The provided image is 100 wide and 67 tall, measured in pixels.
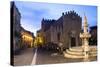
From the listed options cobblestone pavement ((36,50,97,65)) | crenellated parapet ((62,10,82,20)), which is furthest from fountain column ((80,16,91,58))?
cobblestone pavement ((36,50,97,65))

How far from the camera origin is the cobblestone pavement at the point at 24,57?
247 cm

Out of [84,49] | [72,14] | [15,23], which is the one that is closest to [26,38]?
[15,23]

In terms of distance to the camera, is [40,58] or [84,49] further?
[84,49]

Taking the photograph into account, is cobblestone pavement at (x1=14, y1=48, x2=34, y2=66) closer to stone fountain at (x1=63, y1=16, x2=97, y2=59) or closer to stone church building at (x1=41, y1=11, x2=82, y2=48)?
stone church building at (x1=41, y1=11, x2=82, y2=48)

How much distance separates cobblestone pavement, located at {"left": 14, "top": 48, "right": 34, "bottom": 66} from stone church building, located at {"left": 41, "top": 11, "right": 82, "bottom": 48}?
29 centimetres

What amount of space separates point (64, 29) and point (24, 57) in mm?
709

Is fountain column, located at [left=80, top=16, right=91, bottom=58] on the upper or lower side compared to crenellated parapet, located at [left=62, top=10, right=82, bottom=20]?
lower

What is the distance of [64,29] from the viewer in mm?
2732

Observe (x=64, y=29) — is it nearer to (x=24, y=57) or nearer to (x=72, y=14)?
(x=72, y=14)

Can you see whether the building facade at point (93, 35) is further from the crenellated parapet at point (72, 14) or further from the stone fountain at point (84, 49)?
the crenellated parapet at point (72, 14)

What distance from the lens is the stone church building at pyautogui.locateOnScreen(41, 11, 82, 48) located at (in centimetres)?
265

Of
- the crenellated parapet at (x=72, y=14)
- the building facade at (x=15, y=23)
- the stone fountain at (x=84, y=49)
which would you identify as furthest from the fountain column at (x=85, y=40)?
the building facade at (x=15, y=23)
